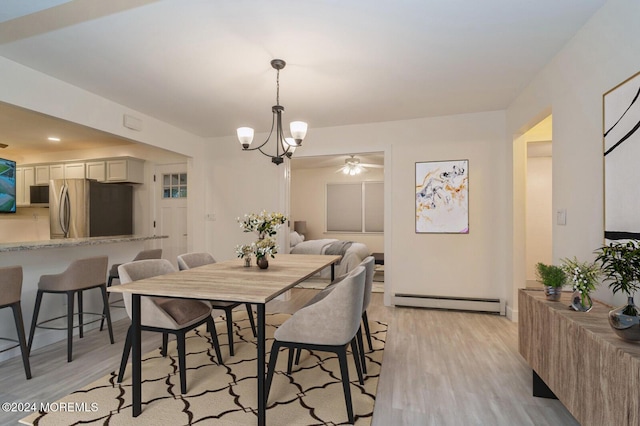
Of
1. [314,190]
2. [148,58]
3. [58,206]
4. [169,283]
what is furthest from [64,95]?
[314,190]

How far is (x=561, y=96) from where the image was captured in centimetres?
244

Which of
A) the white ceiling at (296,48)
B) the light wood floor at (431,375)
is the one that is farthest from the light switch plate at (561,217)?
the white ceiling at (296,48)

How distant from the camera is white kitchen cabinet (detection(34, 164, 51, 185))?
5527 millimetres

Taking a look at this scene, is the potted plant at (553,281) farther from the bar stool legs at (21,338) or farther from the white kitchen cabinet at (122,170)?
the white kitchen cabinet at (122,170)

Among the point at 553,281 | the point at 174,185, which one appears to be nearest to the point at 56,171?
the point at 174,185

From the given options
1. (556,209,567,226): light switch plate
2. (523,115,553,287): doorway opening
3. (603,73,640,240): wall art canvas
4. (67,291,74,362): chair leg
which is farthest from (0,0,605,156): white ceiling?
(523,115,553,287): doorway opening

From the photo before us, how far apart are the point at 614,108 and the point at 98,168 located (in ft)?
20.9

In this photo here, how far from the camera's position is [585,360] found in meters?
1.42

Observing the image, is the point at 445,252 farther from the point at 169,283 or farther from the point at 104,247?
the point at 104,247

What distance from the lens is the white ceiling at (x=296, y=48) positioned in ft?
6.44

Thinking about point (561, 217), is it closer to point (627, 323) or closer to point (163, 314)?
point (627, 323)

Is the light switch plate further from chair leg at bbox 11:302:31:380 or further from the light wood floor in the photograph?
chair leg at bbox 11:302:31:380

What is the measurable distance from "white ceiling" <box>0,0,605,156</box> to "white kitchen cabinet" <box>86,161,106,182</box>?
7.41 ft

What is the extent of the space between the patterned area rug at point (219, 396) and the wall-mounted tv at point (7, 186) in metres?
4.00
